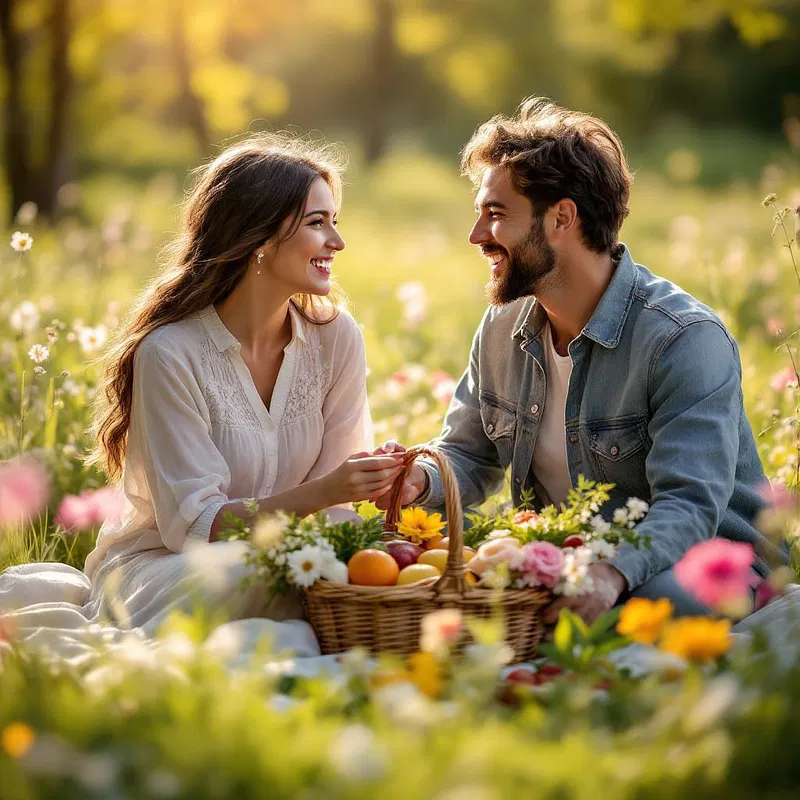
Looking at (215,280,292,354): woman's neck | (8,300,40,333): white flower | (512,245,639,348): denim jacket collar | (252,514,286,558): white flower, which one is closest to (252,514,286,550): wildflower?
(252,514,286,558): white flower

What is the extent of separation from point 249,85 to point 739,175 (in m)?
10.3

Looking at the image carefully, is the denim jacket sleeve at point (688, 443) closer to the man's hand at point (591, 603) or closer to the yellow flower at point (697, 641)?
the man's hand at point (591, 603)

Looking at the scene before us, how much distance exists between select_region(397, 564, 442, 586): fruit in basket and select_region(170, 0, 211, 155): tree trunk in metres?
14.1

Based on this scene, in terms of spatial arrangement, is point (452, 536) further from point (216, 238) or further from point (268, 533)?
point (216, 238)

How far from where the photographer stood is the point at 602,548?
118 inches

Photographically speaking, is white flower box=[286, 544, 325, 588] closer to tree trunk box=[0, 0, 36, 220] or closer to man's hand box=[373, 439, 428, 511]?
man's hand box=[373, 439, 428, 511]

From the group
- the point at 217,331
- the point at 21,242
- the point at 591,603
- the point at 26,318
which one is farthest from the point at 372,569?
the point at 26,318

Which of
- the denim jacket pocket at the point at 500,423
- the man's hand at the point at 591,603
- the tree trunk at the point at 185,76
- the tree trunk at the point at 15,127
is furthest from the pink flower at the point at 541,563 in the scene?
the tree trunk at the point at 185,76

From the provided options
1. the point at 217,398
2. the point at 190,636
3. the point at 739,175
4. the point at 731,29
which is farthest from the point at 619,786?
the point at 731,29

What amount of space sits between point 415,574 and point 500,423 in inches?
42.5

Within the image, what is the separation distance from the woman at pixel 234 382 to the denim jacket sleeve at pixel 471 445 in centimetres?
33

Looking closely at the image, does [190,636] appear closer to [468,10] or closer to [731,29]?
[468,10]

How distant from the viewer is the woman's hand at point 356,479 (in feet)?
10.8

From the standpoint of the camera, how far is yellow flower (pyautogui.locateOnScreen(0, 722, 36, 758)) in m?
1.87
